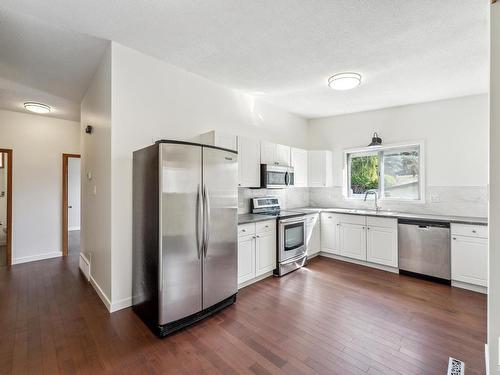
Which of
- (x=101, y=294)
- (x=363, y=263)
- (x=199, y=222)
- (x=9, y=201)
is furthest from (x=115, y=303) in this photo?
(x=363, y=263)

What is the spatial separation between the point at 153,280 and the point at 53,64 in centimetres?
290

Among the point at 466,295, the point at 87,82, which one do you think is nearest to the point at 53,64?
the point at 87,82

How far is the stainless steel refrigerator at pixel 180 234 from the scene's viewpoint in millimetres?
2215

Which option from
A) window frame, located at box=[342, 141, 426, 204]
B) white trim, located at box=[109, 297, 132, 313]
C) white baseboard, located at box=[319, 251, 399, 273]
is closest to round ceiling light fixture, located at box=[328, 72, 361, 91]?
window frame, located at box=[342, 141, 426, 204]

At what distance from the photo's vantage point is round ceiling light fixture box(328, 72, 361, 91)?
319 cm

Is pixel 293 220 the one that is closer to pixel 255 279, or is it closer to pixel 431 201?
pixel 255 279

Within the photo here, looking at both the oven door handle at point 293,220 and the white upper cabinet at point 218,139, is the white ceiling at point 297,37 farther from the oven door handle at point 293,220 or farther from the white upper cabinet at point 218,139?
the oven door handle at point 293,220

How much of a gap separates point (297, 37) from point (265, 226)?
2.32 m

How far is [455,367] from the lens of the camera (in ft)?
6.01

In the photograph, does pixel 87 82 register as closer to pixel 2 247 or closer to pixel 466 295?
pixel 2 247

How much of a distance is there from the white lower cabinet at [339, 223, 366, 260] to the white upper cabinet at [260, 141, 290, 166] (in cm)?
154

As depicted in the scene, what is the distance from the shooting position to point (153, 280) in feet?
7.47

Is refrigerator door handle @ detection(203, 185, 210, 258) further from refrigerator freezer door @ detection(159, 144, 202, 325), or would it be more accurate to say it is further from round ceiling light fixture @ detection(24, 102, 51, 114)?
round ceiling light fixture @ detection(24, 102, 51, 114)

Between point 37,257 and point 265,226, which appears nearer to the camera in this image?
point 265,226
